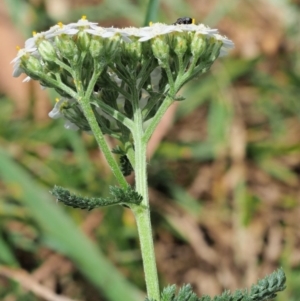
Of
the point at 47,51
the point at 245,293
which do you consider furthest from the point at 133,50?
the point at 245,293

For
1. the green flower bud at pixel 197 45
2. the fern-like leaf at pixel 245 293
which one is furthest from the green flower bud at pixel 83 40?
the fern-like leaf at pixel 245 293

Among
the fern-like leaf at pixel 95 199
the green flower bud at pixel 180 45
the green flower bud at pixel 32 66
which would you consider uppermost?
the green flower bud at pixel 180 45

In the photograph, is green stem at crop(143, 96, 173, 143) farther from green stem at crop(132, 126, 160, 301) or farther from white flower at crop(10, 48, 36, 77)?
white flower at crop(10, 48, 36, 77)

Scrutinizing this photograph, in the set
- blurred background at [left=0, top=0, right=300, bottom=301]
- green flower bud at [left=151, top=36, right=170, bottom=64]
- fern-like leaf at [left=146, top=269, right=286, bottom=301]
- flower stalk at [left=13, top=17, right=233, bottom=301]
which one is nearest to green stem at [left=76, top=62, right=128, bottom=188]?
flower stalk at [left=13, top=17, right=233, bottom=301]

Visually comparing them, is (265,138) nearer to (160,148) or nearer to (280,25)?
(160,148)

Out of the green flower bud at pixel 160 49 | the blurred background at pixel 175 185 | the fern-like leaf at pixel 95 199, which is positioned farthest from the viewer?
the blurred background at pixel 175 185

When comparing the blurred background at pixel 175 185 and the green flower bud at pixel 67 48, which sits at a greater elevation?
the blurred background at pixel 175 185

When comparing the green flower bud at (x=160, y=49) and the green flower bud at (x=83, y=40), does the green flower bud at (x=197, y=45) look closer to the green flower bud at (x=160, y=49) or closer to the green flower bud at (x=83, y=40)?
the green flower bud at (x=160, y=49)
